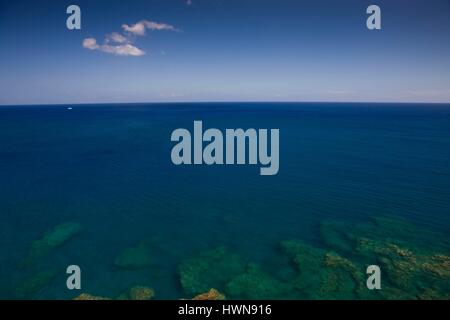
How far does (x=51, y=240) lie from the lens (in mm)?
14930

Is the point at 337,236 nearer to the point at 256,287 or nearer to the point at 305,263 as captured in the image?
the point at 305,263

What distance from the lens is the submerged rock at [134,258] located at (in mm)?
12914

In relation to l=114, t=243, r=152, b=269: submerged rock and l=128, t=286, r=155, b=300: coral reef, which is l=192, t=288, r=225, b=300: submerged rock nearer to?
l=128, t=286, r=155, b=300: coral reef

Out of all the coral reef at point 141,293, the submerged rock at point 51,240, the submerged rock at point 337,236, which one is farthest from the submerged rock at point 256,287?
the submerged rock at point 51,240

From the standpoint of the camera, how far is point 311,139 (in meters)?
47.6

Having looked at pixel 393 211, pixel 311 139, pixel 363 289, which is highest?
pixel 311 139

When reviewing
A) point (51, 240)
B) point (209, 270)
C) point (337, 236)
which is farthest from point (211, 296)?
point (51, 240)

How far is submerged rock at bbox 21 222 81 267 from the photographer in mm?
13562

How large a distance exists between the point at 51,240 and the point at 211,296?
406 inches

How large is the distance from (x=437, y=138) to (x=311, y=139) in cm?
2156

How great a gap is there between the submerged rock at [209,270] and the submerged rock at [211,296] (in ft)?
1.07

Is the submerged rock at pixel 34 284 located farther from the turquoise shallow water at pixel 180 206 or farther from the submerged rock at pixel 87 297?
the submerged rock at pixel 87 297

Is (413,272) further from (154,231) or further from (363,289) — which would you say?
(154,231)
